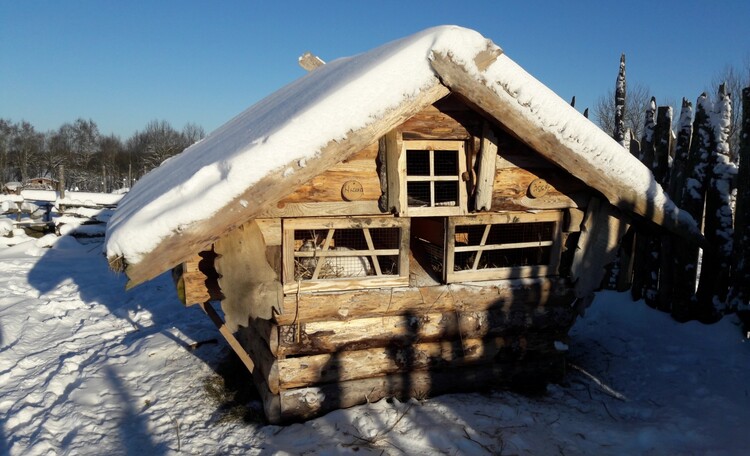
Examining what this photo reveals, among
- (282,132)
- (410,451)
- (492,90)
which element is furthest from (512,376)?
(282,132)

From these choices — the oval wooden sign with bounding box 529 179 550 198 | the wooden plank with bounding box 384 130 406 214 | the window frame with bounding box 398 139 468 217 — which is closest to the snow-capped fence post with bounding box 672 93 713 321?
the oval wooden sign with bounding box 529 179 550 198

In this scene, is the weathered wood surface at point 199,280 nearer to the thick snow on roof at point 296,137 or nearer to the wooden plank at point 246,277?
the wooden plank at point 246,277

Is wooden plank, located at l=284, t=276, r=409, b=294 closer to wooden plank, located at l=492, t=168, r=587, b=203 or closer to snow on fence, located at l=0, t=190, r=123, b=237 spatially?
wooden plank, located at l=492, t=168, r=587, b=203

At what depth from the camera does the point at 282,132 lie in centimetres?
323

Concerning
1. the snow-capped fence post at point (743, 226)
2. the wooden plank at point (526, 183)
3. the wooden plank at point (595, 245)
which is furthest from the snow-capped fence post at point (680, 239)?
the wooden plank at point (526, 183)

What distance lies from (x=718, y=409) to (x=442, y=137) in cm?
363

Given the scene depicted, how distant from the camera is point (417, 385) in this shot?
470 cm

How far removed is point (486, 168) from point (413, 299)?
1.43 meters

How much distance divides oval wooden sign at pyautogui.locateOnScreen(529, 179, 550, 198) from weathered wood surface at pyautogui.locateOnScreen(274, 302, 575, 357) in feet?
3.85

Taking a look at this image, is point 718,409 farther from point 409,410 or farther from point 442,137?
point 442,137

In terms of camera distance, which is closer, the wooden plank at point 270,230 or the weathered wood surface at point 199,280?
the wooden plank at point 270,230

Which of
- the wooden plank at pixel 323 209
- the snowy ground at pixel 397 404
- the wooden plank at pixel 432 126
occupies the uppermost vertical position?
the wooden plank at pixel 432 126

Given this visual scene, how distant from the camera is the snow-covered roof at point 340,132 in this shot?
3129mm

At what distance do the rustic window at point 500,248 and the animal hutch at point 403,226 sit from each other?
0.07ft
